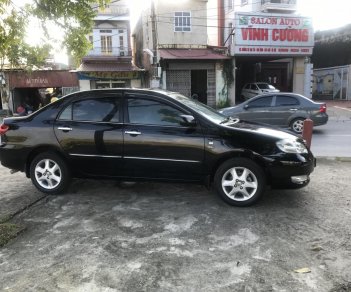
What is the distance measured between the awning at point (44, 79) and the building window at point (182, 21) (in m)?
9.08

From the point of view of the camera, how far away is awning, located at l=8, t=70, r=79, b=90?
27.2m

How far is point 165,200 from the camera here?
17.2 feet

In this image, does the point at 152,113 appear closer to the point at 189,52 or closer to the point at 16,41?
the point at 16,41

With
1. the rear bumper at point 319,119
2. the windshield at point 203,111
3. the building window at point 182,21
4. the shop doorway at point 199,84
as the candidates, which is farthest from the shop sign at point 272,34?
the windshield at point 203,111

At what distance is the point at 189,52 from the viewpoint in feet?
79.3

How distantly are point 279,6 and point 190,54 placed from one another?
11282 mm

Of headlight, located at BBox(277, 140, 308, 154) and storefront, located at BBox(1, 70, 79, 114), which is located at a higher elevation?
storefront, located at BBox(1, 70, 79, 114)

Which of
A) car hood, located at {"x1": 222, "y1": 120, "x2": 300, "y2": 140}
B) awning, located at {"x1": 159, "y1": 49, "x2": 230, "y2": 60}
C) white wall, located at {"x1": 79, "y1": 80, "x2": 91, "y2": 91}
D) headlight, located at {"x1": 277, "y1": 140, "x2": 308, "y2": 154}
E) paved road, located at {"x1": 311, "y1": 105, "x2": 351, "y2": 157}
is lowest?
paved road, located at {"x1": 311, "y1": 105, "x2": 351, "y2": 157}

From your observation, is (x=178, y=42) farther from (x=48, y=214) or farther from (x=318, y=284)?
(x=318, y=284)

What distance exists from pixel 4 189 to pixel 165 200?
2766 millimetres

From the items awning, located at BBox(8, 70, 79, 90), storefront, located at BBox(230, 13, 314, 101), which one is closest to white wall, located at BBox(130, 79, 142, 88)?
awning, located at BBox(8, 70, 79, 90)

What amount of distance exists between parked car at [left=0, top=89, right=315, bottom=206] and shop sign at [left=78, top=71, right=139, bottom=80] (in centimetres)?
2056

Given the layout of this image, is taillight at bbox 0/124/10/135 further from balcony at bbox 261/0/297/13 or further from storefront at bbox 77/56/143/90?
balcony at bbox 261/0/297/13

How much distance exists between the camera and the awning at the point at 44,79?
89.1ft
